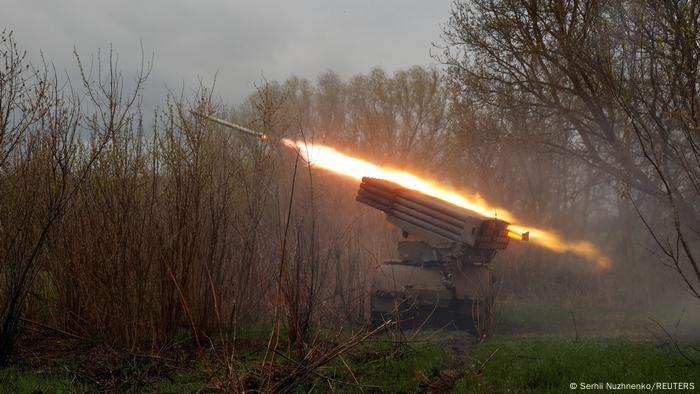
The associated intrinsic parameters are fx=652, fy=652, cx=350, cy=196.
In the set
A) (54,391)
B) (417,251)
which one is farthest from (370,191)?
(54,391)

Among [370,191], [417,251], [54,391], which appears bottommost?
[54,391]

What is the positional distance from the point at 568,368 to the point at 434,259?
268 inches

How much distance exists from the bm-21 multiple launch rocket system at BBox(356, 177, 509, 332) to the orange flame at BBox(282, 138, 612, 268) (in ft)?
1.93

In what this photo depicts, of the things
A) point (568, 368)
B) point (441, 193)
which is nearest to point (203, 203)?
point (568, 368)

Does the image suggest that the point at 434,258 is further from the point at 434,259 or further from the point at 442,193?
the point at 442,193

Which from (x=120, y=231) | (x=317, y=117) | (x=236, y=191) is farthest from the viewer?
(x=317, y=117)

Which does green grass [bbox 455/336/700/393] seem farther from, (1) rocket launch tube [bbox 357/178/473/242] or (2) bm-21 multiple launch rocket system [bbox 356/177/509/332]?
(1) rocket launch tube [bbox 357/178/473/242]

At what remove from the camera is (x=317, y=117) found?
35.5 metres

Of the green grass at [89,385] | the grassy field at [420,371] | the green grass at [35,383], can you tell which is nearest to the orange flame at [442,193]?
the grassy field at [420,371]

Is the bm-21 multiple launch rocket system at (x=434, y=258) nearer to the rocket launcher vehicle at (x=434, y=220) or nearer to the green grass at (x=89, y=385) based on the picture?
the rocket launcher vehicle at (x=434, y=220)

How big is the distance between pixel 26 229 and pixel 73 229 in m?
0.98

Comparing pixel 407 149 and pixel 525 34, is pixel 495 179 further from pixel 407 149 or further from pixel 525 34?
pixel 525 34

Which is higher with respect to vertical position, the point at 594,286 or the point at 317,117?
the point at 317,117

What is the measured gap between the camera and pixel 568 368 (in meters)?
7.71
